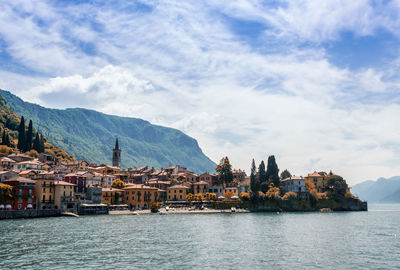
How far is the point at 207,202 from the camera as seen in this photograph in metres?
150

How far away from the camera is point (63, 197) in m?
123

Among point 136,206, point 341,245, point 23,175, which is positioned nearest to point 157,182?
point 136,206

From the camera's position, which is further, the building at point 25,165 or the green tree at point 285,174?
the green tree at point 285,174

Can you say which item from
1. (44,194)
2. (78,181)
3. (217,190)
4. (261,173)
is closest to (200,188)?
(217,190)

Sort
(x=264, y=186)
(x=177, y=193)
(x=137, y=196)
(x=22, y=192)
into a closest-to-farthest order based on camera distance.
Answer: (x=22, y=192) < (x=137, y=196) < (x=264, y=186) < (x=177, y=193)

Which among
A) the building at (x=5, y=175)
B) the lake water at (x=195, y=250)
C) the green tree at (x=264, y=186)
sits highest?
the building at (x=5, y=175)

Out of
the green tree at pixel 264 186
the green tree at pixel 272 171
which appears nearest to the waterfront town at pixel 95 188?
the green tree at pixel 272 171

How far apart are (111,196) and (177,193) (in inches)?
1172

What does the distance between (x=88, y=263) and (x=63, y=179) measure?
10191cm

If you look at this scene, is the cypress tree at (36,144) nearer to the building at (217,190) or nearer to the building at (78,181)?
the building at (78,181)

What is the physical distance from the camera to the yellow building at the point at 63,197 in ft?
401

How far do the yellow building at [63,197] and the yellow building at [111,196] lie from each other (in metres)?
16.0

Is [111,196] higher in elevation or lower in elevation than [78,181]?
lower

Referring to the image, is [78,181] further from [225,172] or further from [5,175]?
[225,172]
